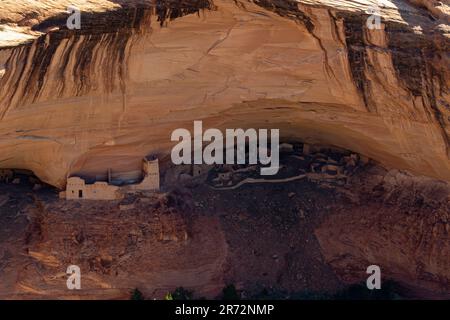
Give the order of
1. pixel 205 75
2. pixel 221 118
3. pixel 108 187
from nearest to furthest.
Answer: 1. pixel 205 75
2. pixel 108 187
3. pixel 221 118

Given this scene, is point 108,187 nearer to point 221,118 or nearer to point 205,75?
point 221,118

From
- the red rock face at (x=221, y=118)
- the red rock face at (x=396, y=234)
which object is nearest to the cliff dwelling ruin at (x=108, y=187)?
the red rock face at (x=221, y=118)

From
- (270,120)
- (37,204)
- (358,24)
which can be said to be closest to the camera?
(358,24)

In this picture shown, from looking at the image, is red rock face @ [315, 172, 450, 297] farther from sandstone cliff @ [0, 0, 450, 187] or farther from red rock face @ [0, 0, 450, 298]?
sandstone cliff @ [0, 0, 450, 187]

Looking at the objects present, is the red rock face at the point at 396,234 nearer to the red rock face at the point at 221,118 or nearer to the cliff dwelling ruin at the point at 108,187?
the red rock face at the point at 221,118

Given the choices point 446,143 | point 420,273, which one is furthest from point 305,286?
point 446,143

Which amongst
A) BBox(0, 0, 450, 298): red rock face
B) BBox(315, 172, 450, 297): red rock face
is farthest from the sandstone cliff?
BBox(315, 172, 450, 297): red rock face

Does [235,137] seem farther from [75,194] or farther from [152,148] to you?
[75,194]

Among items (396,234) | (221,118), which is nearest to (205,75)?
(221,118)
